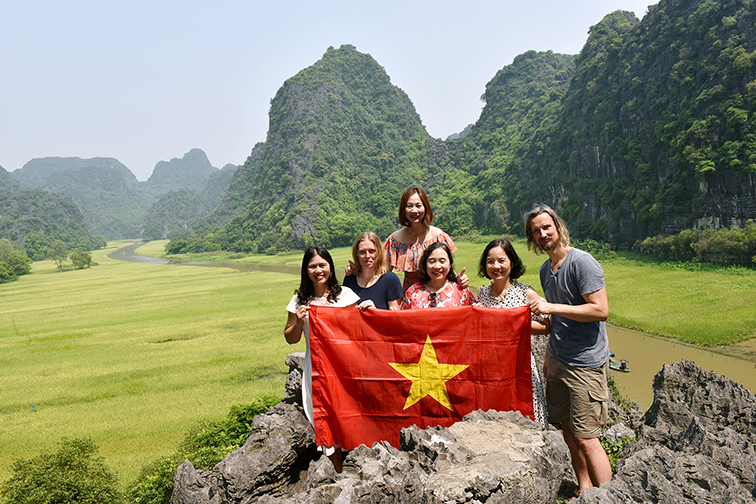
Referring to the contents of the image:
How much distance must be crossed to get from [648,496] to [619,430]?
339 centimetres

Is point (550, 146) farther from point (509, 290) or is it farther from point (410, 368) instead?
point (410, 368)

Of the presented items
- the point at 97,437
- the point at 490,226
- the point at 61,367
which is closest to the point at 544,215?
the point at 97,437

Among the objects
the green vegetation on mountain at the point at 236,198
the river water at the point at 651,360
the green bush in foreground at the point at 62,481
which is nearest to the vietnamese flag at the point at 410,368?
the green bush in foreground at the point at 62,481

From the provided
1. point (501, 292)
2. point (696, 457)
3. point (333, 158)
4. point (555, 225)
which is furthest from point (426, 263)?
point (333, 158)

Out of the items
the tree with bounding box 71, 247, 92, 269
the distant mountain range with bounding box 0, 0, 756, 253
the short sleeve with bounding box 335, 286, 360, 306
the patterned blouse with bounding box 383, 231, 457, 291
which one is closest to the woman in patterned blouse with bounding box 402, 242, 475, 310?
the patterned blouse with bounding box 383, 231, 457, 291

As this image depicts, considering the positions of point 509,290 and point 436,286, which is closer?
point 509,290

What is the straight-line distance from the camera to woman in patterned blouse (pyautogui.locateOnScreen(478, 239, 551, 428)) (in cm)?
396

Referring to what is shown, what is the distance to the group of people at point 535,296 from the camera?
3590 mm

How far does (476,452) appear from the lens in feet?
10.6

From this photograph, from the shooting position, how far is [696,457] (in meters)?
2.89

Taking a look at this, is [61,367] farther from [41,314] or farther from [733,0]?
[733,0]

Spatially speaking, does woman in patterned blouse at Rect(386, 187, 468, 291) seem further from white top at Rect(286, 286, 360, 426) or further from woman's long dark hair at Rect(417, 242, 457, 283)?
white top at Rect(286, 286, 360, 426)

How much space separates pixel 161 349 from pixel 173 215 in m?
184

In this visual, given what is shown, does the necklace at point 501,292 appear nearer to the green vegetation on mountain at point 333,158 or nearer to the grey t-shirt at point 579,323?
the grey t-shirt at point 579,323
